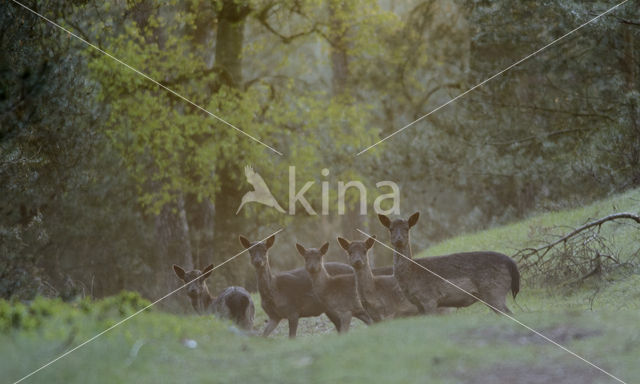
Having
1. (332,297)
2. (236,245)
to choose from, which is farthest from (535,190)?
(332,297)

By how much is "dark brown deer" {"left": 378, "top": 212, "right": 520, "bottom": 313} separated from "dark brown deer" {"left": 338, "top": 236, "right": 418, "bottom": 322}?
319mm

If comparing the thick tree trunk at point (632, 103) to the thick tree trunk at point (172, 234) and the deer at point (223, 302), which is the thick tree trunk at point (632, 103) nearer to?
the deer at point (223, 302)

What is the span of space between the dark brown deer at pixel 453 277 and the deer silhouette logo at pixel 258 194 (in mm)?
11138

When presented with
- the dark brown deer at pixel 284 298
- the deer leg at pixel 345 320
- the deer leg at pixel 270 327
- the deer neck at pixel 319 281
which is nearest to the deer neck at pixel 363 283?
the deer leg at pixel 345 320

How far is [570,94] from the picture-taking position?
76.1 feet

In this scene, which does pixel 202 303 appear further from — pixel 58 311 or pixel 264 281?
pixel 58 311

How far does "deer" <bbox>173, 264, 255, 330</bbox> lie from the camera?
1291 cm

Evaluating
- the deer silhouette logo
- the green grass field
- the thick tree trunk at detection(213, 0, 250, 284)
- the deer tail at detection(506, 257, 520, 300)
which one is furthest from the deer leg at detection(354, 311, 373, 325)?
the thick tree trunk at detection(213, 0, 250, 284)

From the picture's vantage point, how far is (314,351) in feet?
26.0

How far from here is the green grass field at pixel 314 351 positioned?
6688 millimetres

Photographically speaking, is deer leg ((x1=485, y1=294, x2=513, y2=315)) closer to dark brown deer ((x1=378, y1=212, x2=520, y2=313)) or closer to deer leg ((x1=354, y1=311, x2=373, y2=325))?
dark brown deer ((x1=378, y1=212, x2=520, y2=313))

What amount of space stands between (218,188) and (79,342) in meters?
14.7

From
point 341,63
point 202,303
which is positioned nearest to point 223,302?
point 202,303

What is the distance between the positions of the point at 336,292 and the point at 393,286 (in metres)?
0.83
